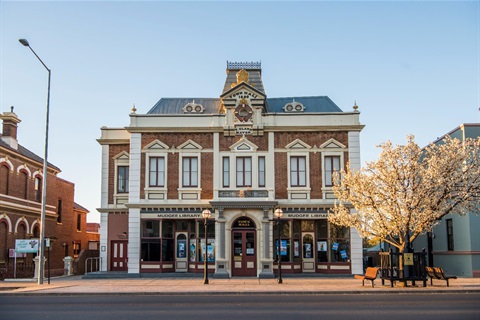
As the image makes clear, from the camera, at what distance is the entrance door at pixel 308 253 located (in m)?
32.4

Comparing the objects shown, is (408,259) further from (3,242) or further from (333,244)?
(3,242)

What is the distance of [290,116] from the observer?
33.5 m

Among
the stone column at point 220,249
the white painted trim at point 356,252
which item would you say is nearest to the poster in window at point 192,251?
the stone column at point 220,249

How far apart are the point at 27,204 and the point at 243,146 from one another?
681 inches

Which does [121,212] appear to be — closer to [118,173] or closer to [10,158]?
[118,173]

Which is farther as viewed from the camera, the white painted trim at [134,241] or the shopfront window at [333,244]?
the white painted trim at [134,241]

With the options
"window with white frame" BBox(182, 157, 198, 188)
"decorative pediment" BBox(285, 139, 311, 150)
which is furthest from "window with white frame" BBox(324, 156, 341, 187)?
"window with white frame" BBox(182, 157, 198, 188)

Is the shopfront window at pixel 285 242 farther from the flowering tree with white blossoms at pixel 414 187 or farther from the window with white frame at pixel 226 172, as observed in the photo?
the flowering tree with white blossoms at pixel 414 187

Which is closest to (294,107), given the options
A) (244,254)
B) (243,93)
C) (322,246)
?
(243,93)

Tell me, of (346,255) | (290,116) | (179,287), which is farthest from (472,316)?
(290,116)

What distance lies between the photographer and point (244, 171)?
1302 inches

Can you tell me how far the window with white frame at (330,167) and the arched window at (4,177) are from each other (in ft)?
67.9

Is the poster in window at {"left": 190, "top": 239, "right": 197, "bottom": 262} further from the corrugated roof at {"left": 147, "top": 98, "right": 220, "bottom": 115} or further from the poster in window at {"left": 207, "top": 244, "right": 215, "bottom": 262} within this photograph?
the corrugated roof at {"left": 147, "top": 98, "right": 220, "bottom": 115}

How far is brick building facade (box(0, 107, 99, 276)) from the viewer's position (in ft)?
120
